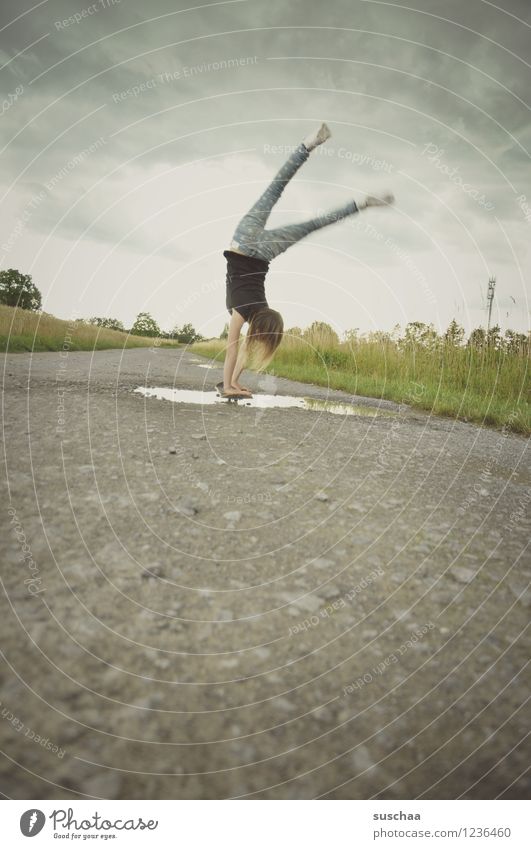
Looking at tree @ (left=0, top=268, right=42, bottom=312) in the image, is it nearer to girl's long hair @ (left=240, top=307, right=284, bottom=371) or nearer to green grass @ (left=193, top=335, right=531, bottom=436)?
green grass @ (left=193, top=335, right=531, bottom=436)

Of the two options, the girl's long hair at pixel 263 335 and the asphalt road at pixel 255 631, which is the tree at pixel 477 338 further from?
the asphalt road at pixel 255 631

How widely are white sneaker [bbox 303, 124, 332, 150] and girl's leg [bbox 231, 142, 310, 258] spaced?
27 cm

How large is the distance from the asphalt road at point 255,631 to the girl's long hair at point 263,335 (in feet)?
9.26

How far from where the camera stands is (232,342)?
5.66 metres

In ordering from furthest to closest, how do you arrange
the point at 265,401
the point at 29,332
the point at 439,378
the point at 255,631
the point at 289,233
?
the point at 29,332, the point at 439,378, the point at 265,401, the point at 289,233, the point at 255,631

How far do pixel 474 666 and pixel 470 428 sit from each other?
4714 mm

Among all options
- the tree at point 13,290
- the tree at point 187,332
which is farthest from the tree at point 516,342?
the tree at point 13,290

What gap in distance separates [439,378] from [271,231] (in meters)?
5.27

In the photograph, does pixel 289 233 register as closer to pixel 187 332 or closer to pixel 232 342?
pixel 232 342

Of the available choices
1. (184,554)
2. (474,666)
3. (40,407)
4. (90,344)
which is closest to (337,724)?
(474,666)

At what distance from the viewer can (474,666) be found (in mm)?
1464

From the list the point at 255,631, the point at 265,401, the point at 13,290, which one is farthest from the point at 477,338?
the point at 13,290

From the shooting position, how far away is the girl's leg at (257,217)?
4871 millimetres
